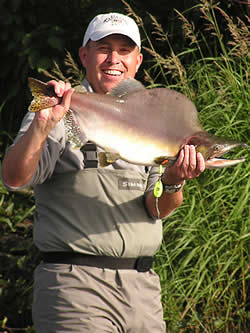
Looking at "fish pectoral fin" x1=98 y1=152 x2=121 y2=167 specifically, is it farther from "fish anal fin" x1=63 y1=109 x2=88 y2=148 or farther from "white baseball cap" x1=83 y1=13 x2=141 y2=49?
"white baseball cap" x1=83 y1=13 x2=141 y2=49

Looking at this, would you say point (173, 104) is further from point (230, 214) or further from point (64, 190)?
point (230, 214)

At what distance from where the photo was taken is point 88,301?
9.16ft

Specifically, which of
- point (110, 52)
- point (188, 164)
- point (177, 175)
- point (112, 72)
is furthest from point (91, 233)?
point (110, 52)

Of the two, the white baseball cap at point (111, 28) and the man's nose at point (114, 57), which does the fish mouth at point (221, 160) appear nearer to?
the man's nose at point (114, 57)

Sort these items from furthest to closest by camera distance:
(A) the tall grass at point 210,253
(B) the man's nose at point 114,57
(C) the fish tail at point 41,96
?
(A) the tall grass at point 210,253 → (B) the man's nose at point 114,57 → (C) the fish tail at point 41,96

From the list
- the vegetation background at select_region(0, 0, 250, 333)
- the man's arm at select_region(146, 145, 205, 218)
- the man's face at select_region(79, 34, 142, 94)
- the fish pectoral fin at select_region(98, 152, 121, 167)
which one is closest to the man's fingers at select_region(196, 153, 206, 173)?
the man's arm at select_region(146, 145, 205, 218)

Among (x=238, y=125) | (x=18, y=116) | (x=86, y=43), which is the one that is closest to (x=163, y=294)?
(x=238, y=125)

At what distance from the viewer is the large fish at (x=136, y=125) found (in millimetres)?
2477

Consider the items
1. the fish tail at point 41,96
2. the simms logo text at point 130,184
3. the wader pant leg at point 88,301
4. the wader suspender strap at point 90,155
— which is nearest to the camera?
the fish tail at point 41,96

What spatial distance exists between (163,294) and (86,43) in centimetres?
189

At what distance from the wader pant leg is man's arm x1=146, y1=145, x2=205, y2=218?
1.15 ft

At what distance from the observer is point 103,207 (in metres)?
2.92

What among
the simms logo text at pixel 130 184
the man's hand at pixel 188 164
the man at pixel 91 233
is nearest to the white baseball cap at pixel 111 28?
the man at pixel 91 233

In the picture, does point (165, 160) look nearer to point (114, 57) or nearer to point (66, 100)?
point (66, 100)
